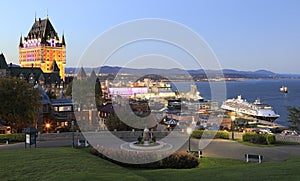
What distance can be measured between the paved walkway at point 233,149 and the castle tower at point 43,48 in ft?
444

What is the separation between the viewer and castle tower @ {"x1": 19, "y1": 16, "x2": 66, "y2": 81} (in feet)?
524

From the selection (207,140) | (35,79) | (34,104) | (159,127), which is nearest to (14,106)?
(34,104)

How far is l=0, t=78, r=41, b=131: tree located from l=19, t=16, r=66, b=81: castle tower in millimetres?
124297

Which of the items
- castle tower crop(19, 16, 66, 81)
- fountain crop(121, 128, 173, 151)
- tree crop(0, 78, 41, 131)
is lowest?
fountain crop(121, 128, 173, 151)

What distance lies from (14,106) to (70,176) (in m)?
26.5

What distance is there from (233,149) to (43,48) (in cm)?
15119

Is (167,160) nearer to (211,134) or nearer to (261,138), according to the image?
(261,138)

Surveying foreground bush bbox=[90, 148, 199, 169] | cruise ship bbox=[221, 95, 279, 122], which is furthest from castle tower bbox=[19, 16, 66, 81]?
foreground bush bbox=[90, 148, 199, 169]

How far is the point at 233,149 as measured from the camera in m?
25.9

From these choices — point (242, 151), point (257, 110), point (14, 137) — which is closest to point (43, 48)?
point (257, 110)

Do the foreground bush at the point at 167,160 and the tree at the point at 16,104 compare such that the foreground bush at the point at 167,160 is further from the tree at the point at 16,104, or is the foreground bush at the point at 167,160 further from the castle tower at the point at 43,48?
the castle tower at the point at 43,48

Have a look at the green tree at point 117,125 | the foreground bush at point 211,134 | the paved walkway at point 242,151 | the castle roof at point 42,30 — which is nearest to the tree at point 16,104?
the green tree at point 117,125

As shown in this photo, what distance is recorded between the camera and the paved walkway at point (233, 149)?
23.3m

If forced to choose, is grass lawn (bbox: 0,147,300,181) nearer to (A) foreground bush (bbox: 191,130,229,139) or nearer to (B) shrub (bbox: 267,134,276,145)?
(B) shrub (bbox: 267,134,276,145)
